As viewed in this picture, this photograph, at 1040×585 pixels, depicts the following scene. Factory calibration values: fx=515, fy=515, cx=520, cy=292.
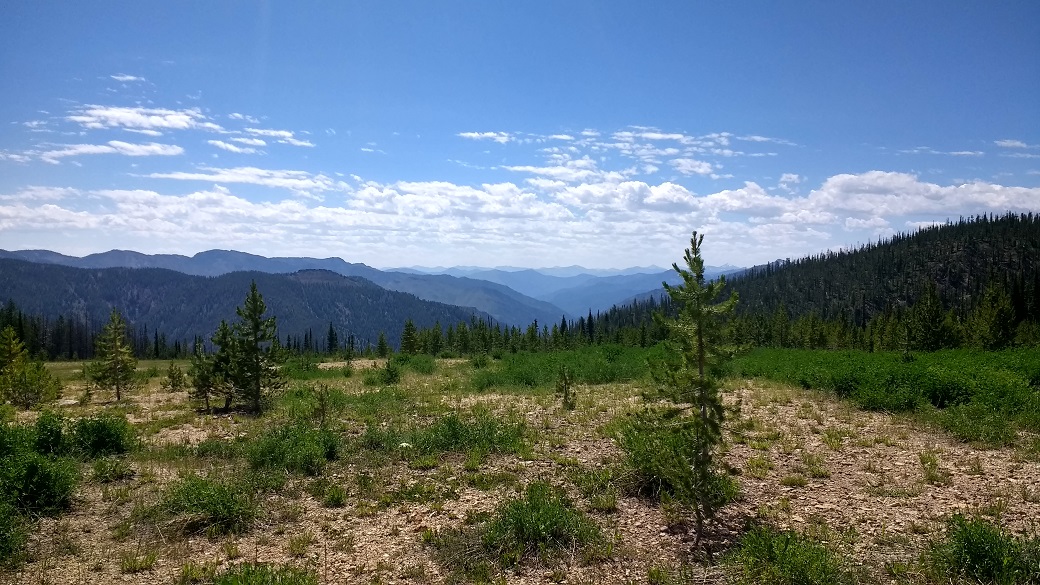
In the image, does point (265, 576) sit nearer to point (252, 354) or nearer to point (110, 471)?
point (110, 471)

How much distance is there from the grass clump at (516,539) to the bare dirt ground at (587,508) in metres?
0.25

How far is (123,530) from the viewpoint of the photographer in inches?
334

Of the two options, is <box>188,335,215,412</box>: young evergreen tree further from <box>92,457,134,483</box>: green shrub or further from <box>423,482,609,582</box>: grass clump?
<box>423,482,609,582</box>: grass clump

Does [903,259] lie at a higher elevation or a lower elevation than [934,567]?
higher

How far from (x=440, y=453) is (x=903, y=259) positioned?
206 m

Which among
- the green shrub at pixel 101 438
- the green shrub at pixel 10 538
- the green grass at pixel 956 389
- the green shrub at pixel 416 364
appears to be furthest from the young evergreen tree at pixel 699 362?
the green shrub at pixel 416 364

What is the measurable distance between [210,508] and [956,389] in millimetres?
20784

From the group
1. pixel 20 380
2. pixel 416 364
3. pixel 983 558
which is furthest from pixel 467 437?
pixel 20 380

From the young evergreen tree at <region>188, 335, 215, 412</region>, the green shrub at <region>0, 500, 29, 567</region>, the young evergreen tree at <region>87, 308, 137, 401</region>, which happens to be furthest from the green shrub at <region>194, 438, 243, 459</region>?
the young evergreen tree at <region>87, 308, 137, 401</region>

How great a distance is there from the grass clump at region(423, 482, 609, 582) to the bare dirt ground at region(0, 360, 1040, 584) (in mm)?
246

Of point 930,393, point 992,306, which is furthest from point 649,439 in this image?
point 992,306

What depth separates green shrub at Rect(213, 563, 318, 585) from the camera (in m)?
6.12

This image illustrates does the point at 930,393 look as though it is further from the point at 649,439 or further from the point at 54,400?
the point at 54,400

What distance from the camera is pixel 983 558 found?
641 cm
